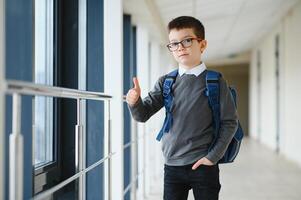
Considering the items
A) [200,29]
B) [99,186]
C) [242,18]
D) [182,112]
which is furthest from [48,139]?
[242,18]

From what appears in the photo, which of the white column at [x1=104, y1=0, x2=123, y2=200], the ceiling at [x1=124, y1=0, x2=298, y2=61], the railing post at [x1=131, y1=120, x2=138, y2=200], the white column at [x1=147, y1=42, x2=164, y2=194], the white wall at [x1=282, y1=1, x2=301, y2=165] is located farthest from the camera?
the white wall at [x1=282, y1=1, x2=301, y2=165]

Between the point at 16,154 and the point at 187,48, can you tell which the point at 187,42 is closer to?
the point at 187,48

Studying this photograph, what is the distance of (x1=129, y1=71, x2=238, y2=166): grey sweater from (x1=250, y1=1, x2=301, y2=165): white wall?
3068 mm

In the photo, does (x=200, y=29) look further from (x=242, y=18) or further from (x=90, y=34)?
(x=242, y=18)

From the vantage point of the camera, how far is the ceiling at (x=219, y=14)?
2.70m

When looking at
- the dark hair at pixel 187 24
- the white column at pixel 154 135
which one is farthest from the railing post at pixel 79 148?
the white column at pixel 154 135

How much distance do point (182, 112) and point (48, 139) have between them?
1.98 feet

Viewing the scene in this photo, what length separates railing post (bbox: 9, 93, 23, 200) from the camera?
2.02ft

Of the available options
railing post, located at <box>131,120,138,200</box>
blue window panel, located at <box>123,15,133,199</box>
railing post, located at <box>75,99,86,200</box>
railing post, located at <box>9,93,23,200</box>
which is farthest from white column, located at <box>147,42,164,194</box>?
railing post, located at <box>9,93,23,200</box>

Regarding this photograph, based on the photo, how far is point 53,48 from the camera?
1.44 meters

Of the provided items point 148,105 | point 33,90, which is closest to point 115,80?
point 148,105

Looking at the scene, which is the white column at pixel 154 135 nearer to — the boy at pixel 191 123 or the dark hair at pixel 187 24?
the boy at pixel 191 123

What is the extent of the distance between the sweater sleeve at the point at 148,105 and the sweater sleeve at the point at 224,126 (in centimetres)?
18

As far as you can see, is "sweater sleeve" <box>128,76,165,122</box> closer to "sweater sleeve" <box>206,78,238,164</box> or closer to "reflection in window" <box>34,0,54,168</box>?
"sweater sleeve" <box>206,78,238,164</box>
